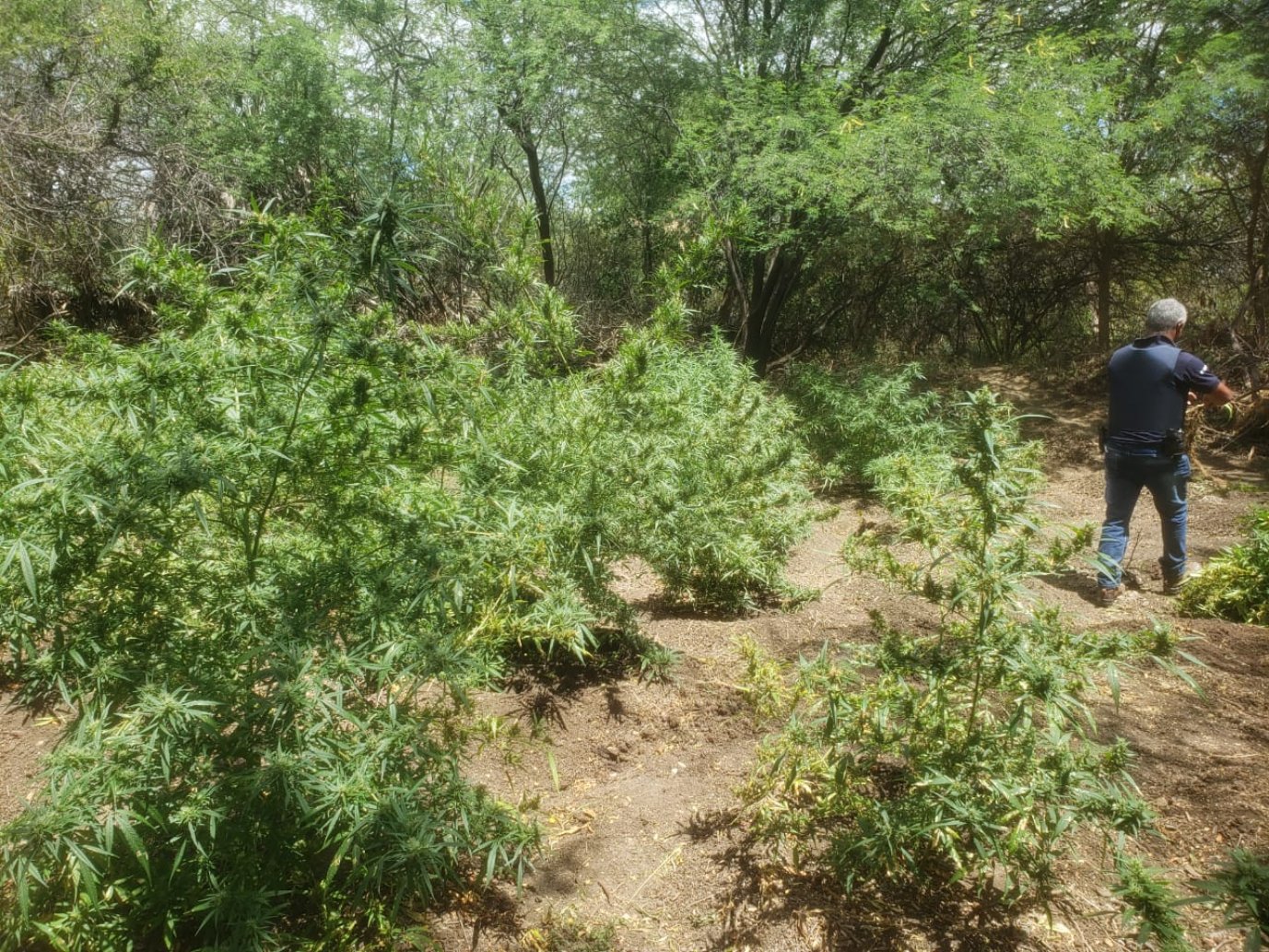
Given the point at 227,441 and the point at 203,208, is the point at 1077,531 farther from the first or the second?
the point at 203,208

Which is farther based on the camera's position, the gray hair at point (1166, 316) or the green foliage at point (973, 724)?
the gray hair at point (1166, 316)

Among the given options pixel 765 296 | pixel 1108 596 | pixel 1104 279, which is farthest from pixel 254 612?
pixel 1104 279

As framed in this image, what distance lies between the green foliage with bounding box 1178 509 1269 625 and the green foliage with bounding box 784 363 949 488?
220cm

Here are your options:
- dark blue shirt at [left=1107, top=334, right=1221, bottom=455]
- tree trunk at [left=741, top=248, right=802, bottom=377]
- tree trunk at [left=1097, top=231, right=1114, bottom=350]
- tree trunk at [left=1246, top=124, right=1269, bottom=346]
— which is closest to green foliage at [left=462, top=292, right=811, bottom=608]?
dark blue shirt at [left=1107, top=334, right=1221, bottom=455]

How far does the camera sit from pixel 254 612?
209 cm

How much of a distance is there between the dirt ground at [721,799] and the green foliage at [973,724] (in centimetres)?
14

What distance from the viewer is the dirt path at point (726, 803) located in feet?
7.11

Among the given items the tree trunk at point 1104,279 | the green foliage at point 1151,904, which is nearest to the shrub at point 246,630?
the green foliage at point 1151,904

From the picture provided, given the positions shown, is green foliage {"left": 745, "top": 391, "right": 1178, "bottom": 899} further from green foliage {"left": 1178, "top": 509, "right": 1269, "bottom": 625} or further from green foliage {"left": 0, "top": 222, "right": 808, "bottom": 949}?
green foliage {"left": 1178, "top": 509, "right": 1269, "bottom": 625}

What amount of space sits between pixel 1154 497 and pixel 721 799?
10.6ft

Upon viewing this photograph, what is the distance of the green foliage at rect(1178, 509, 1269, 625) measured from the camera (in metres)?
3.91

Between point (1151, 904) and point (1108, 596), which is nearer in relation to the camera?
point (1151, 904)

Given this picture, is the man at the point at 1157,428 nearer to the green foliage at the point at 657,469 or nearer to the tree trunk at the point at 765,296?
the green foliage at the point at 657,469

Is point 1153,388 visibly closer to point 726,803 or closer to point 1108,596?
point 1108,596
